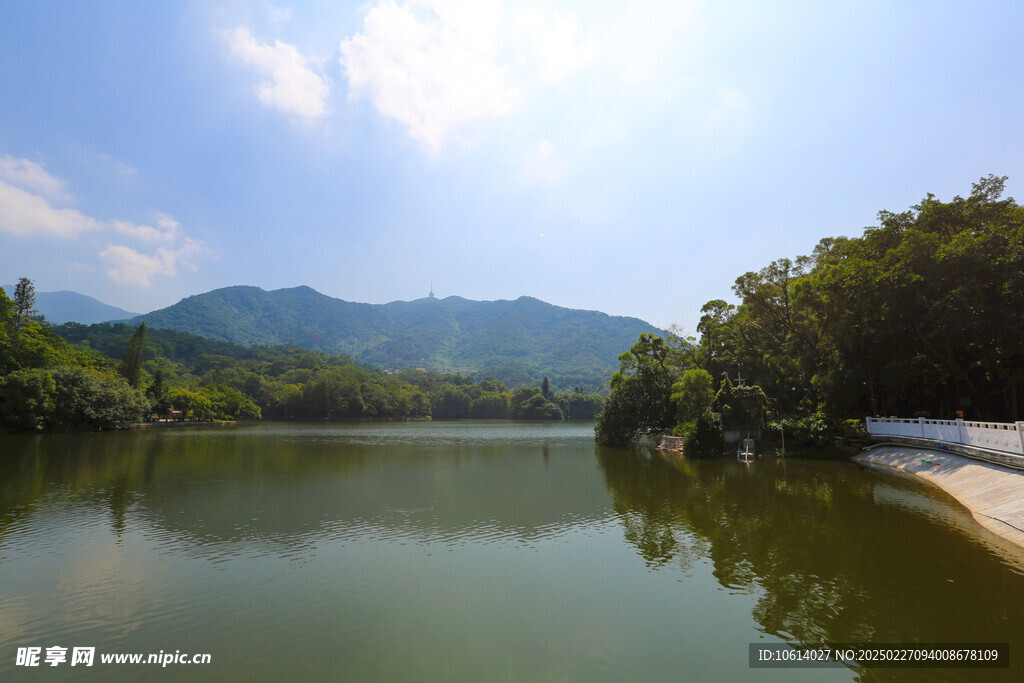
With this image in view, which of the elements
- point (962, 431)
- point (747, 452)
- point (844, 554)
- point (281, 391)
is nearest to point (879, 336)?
point (962, 431)

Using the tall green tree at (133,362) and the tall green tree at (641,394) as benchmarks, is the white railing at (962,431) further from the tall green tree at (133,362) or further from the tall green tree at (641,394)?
the tall green tree at (133,362)

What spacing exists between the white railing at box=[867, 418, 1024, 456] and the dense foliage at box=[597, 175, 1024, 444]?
273 centimetres

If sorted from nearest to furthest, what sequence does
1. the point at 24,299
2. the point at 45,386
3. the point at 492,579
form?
the point at 492,579 → the point at 45,386 → the point at 24,299

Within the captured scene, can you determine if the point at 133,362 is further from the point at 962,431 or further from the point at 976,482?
the point at 962,431

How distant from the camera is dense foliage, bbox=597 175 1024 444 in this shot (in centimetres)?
2280

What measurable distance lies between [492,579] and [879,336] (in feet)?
91.6

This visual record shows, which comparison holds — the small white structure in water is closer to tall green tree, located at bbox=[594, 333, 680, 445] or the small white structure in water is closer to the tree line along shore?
tall green tree, located at bbox=[594, 333, 680, 445]

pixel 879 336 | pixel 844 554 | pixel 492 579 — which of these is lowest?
pixel 492 579

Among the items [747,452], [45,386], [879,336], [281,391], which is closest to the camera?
[879,336]

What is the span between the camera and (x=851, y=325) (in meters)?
29.7

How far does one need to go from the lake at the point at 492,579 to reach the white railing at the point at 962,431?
2713mm

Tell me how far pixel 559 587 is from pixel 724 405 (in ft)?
91.6

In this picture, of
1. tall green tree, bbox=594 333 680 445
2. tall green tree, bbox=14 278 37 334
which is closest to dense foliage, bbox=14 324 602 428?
tall green tree, bbox=14 278 37 334

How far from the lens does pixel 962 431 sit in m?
20.4
